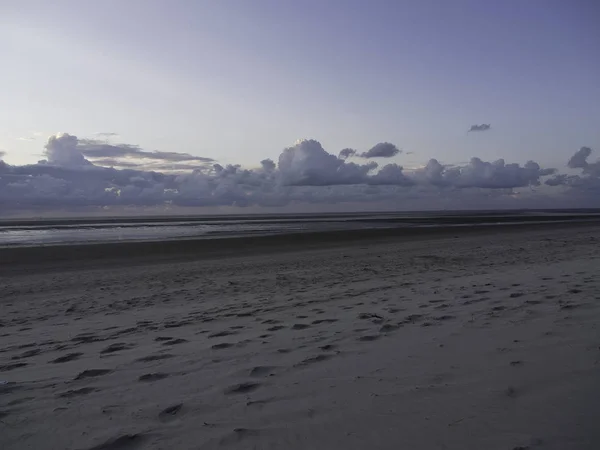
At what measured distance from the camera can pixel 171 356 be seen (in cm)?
573

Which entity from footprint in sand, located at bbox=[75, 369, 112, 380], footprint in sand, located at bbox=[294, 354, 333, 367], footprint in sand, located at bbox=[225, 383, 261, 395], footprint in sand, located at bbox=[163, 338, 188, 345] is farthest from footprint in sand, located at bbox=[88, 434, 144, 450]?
footprint in sand, located at bbox=[163, 338, 188, 345]

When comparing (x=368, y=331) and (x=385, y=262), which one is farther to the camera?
(x=385, y=262)

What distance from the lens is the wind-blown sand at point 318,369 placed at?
11.3 ft

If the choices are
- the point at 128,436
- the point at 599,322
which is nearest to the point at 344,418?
the point at 128,436

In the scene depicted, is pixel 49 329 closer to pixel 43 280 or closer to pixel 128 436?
→ pixel 128 436

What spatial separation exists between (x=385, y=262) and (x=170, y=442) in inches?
549

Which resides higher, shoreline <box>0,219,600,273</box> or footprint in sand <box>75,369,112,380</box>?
footprint in sand <box>75,369,112,380</box>

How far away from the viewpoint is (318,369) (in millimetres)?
4836

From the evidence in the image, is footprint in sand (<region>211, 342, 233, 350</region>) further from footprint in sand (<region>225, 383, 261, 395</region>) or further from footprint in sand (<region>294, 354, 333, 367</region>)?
footprint in sand (<region>225, 383, 261, 395</region>)

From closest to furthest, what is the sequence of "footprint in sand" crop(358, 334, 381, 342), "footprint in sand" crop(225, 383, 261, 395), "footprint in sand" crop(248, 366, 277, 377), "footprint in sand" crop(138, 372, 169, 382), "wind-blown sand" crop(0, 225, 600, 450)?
"wind-blown sand" crop(0, 225, 600, 450), "footprint in sand" crop(225, 383, 261, 395), "footprint in sand" crop(248, 366, 277, 377), "footprint in sand" crop(138, 372, 169, 382), "footprint in sand" crop(358, 334, 381, 342)

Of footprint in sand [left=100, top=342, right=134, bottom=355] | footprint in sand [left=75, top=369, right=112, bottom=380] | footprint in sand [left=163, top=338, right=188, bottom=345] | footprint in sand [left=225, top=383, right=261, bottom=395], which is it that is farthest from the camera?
footprint in sand [left=163, top=338, right=188, bottom=345]

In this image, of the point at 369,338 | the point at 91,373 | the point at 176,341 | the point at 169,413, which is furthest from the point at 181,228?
the point at 169,413

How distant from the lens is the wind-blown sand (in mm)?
3436

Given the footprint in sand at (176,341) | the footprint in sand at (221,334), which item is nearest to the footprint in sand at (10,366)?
the footprint in sand at (176,341)
